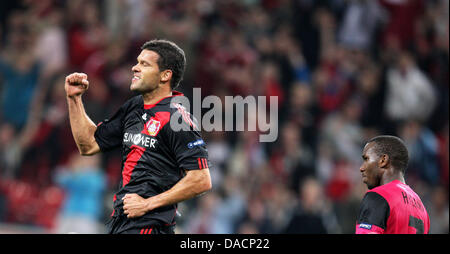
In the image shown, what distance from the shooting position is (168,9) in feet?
40.4

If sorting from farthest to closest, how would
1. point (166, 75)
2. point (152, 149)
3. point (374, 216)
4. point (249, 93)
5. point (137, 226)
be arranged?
point (249, 93) < point (166, 75) < point (152, 149) < point (137, 226) < point (374, 216)

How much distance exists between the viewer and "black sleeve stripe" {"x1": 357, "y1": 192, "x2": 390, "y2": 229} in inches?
175

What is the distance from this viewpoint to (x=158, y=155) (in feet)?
15.4

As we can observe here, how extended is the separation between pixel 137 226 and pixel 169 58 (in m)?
1.26

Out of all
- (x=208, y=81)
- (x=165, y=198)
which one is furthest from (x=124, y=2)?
(x=165, y=198)

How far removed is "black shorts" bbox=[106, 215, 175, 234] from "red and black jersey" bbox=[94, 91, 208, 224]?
1.4 inches

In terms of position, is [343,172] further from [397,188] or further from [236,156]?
[397,188]

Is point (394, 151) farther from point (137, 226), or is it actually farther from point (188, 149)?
point (137, 226)

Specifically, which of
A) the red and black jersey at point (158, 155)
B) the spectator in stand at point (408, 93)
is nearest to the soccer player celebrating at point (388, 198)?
the red and black jersey at point (158, 155)

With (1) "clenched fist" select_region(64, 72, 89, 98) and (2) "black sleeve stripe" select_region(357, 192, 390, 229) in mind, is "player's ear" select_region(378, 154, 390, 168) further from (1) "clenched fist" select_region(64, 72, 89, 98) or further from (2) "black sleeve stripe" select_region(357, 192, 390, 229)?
(1) "clenched fist" select_region(64, 72, 89, 98)

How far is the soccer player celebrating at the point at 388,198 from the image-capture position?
4.46 m

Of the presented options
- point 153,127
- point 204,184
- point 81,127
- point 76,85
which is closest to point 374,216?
point 204,184
